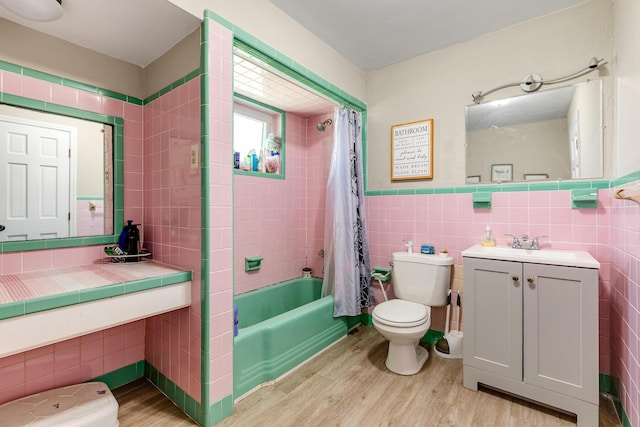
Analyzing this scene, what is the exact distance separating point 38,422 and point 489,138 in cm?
299

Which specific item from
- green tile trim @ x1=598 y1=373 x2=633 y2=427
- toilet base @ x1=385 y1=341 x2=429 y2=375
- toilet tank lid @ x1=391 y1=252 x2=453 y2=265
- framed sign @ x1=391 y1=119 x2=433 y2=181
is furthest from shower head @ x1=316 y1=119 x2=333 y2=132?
green tile trim @ x1=598 y1=373 x2=633 y2=427

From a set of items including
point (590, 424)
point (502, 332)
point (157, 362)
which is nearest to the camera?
point (590, 424)

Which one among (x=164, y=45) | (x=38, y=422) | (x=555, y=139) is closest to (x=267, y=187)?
(x=164, y=45)

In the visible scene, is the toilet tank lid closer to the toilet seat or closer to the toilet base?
the toilet seat

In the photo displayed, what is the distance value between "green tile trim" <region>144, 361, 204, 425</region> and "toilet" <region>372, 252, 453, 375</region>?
115 centimetres

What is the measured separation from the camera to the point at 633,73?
137 cm

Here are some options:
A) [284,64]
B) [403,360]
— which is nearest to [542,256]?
[403,360]

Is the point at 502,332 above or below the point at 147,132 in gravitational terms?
below

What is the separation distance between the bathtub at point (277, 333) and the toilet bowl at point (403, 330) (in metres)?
0.49

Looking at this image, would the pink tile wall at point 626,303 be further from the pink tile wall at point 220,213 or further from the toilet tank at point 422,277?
the pink tile wall at point 220,213

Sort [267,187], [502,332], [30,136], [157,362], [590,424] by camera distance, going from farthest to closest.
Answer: [267,187] → [157,362] → [502,332] → [30,136] → [590,424]

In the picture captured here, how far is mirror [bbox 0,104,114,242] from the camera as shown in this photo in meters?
1.52

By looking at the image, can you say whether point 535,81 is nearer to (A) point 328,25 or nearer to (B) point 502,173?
(B) point 502,173

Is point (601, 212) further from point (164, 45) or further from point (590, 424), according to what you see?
point (164, 45)
